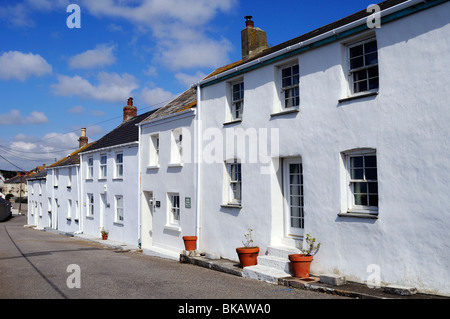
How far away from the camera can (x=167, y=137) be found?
1739 cm

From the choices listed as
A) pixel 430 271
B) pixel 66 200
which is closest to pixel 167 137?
pixel 430 271

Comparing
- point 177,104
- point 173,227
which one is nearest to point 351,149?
point 173,227

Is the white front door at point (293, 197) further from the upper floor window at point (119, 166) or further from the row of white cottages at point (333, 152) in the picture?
the upper floor window at point (119, 166)

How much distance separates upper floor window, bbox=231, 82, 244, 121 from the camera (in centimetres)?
1356

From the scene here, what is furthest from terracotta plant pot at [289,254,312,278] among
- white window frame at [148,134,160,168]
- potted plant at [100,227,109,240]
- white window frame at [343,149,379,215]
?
potted plant at [100,227,109,240]

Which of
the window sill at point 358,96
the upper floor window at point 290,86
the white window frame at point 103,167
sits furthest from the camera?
the white window frame at point 103,167

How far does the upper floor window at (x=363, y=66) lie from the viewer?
30.8 ft

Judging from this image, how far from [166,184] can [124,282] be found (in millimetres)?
7178

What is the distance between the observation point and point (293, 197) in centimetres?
1155

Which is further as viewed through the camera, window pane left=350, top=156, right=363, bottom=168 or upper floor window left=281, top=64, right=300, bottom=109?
upper floor window left=281, top=64, right=300, bottom=109

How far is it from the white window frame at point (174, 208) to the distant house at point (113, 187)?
3.36 m

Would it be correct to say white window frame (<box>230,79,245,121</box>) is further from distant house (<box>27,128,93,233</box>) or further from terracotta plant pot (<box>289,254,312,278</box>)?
distant house (<box>27,128,93,233</box>)

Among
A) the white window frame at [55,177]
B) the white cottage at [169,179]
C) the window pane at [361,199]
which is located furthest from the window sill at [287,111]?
the white window frame at [55,177]

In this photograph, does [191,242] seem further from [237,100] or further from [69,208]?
[69,208]
